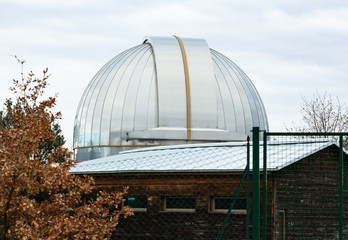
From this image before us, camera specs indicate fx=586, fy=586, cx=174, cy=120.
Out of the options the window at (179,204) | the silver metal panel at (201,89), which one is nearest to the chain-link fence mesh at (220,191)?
the window at (179,204)

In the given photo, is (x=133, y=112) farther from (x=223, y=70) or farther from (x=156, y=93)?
(x=223, y=70)

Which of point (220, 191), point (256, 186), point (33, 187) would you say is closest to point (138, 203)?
point (220, 191)

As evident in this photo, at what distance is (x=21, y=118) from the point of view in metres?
10.4

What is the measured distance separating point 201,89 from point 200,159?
6.05 metres

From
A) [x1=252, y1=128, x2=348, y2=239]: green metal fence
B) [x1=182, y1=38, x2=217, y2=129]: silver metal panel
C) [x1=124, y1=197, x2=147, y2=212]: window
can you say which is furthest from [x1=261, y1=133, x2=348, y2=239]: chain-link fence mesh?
[x1=182, y1=38, x2=217, y2=129]: silver metal panel

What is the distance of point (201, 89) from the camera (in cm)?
2041

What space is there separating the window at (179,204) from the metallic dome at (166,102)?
498cm

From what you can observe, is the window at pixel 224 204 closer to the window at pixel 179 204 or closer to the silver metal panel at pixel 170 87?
the window at pixel 179 204

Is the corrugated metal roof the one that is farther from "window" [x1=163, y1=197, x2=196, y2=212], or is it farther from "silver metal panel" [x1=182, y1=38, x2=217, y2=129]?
"silver metal panel" [x1=182, y1=38, x2=217, y2=129]

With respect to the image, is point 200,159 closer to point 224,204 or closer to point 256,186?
point 224,204

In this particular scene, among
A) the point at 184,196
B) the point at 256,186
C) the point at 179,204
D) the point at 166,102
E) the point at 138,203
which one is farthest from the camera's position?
the point at 166,102

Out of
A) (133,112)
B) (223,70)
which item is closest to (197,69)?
(223,70)

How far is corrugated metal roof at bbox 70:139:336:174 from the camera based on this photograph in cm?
1342

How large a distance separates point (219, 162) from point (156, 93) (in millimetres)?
6553
